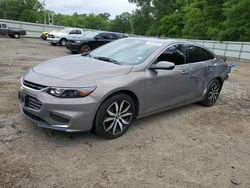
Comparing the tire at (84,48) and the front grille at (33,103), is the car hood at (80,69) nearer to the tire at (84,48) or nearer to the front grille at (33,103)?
the front grille at (33,103)

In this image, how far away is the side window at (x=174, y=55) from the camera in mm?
4350

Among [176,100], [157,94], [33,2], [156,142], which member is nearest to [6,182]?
[156,142]

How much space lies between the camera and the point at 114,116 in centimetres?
370

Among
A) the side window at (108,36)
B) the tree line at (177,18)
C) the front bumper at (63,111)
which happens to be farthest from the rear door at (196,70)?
the tree line at (177,18)

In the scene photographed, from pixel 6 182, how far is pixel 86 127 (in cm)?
116

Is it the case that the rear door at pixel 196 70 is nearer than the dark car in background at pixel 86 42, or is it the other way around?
the rear door at pixel 196 70

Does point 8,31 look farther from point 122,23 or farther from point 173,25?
point 122,23

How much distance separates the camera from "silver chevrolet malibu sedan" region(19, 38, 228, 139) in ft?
10.8

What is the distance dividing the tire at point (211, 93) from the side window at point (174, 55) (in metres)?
1.27

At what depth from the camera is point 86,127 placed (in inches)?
134

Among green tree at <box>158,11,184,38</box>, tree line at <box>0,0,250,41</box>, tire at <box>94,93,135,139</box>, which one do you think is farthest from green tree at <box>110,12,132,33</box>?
tire at <box>94,93,135,139</box>

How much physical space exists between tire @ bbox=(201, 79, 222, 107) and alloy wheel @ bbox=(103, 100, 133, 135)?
2477mm

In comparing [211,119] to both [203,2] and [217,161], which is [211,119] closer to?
[217,161]

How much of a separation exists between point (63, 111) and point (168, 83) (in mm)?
1984
